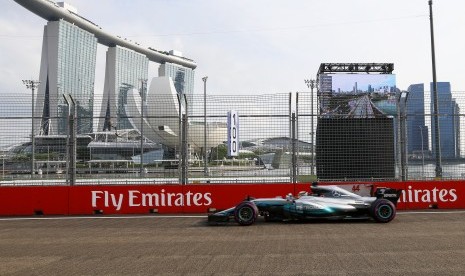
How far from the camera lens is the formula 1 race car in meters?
10.7

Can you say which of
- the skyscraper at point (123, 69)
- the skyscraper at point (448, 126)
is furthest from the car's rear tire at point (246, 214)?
the skyscraper at point (123, 69)

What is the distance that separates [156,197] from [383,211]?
629 cm

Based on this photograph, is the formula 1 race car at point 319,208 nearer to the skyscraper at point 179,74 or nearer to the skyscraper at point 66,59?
the skyscraper at point 66,59

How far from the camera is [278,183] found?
45.1ft

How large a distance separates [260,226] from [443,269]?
201 inches

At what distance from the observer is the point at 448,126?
14031 millimetres

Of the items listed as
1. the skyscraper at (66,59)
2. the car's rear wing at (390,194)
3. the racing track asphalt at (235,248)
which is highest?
the skyscraper at (66,59)

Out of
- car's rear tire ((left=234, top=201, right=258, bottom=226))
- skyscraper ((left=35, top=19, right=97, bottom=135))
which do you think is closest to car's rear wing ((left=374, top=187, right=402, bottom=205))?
car's rear tire ((left=234, top=201, right=258, bottom=226))

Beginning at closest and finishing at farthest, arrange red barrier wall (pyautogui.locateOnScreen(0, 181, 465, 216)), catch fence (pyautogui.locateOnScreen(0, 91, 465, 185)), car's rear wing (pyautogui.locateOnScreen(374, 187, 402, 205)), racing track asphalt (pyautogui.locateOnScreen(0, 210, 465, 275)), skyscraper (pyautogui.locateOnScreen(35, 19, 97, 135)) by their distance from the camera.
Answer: racing track asphalt (pyautogui.locateOnScreen(0, 210, 465, 275)) → car's rear wing (pyautogui.locateOnScreen(374, 187, 402, 205)) → catch fence (pyautogui.locateOnScreen(0, 91, 465, 185)) → red barrier wall (pyautogui.locateOnScreen(0, 181, 465, 216)) → skyscraper (pyautogui.locateOnScreen(35, 19, 97, 135))

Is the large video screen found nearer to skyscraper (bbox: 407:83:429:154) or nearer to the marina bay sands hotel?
skyscraper (bbox: 407:83:429:154)

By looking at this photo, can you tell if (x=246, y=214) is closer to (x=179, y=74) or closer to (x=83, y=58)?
(x=83, y=58)

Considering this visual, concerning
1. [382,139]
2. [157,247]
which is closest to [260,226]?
[157,247]

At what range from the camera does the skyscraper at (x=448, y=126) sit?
13.8 m

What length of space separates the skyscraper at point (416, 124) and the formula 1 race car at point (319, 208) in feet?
12.4
